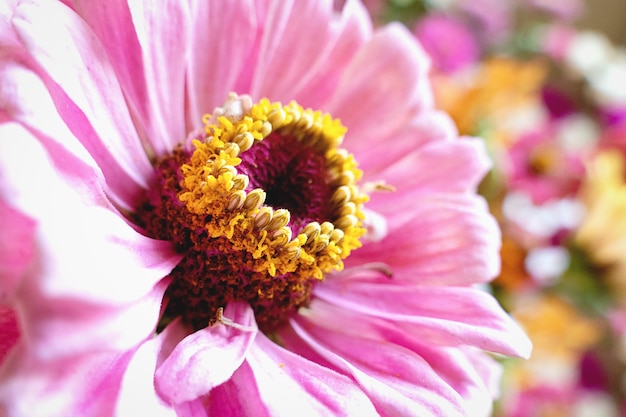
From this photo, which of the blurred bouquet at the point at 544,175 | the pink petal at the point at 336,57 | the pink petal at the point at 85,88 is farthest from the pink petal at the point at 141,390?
the blurred bouquet at the point at 544,175

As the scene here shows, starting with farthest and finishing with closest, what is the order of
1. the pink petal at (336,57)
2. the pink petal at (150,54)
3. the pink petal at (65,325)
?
the pink petal at (336,57) < the pink petal at (150,54) < the pink petal at (65,325)

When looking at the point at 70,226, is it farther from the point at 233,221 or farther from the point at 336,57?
the point at 336,57

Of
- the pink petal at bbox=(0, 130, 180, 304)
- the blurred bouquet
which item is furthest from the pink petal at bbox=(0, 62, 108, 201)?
the blurred bouquet

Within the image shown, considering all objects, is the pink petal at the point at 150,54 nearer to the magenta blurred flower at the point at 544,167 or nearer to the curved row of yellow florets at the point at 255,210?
the curved row of yellow florets at the point at 255,210

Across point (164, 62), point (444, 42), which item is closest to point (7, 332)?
point (164, 62)

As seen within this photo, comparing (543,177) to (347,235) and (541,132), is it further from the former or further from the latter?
(347,235)

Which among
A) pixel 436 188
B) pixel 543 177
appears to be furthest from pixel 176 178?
pixel 543 177
